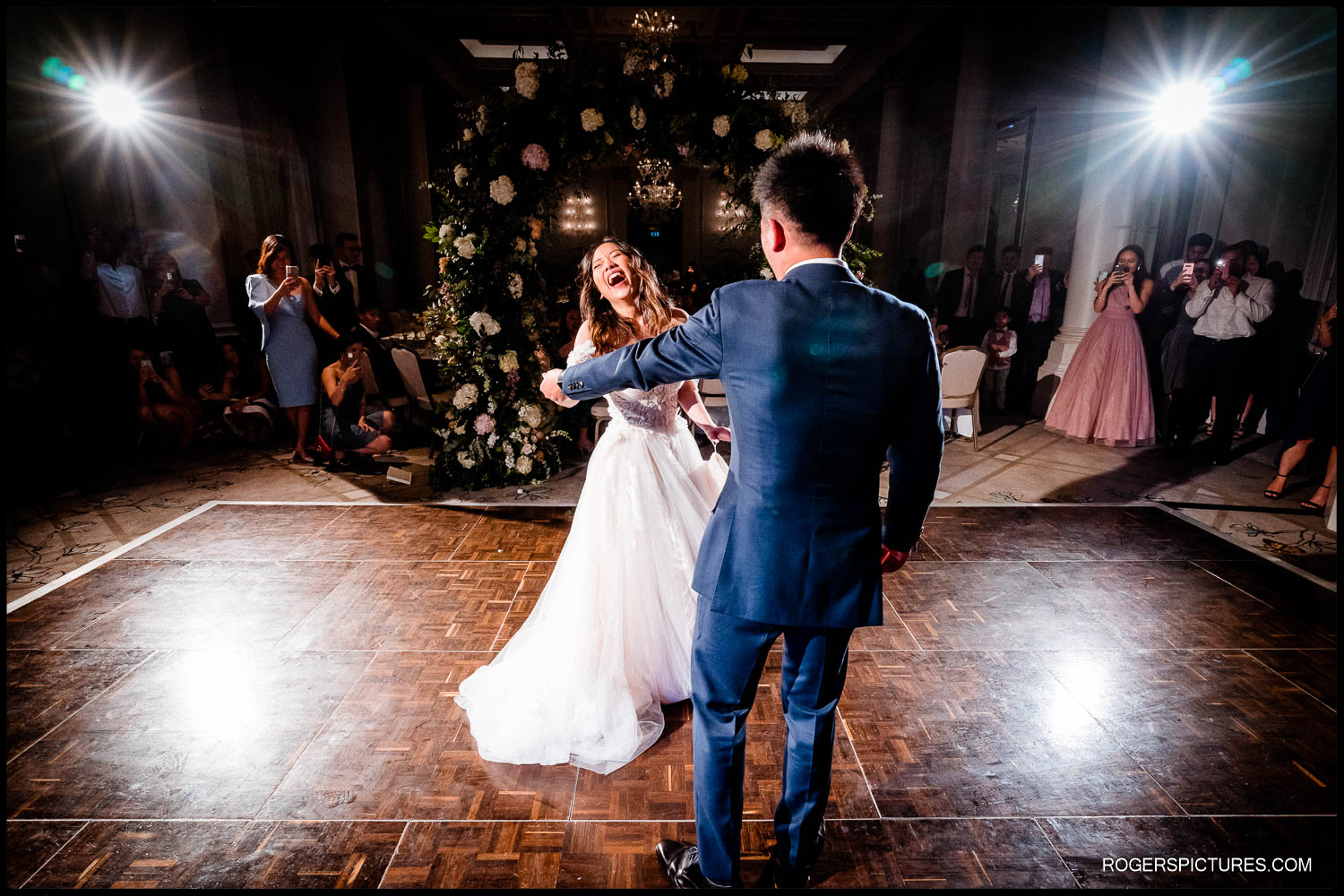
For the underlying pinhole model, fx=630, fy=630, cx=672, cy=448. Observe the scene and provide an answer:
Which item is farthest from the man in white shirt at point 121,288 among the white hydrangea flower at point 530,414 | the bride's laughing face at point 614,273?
the bride's laughing face at point 614,273

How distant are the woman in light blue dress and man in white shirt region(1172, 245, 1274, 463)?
8146mm

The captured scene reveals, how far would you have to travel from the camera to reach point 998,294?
27.0 feet

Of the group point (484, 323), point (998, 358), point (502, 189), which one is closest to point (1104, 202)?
point (998, 358)

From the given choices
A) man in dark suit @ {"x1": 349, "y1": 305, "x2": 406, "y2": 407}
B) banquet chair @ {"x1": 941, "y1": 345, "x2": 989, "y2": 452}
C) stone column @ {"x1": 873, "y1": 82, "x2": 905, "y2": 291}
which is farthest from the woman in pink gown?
man in dark suit @ {"x1": 349, "y1": 305, "x2": 406, "y2": 407}

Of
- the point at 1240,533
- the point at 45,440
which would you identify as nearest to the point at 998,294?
the point at 1240,533

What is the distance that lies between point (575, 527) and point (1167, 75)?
8.80 metres

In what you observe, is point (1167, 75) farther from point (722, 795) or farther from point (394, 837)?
point (394, 837)

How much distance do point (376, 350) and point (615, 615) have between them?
176 inches

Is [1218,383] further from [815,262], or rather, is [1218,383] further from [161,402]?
[161,402]

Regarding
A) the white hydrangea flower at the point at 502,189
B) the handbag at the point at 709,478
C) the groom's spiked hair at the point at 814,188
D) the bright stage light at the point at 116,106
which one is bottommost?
the handbag at the point at 709,478

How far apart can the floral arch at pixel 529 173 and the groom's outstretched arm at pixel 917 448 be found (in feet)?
12.1

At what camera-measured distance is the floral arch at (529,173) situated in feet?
14.6

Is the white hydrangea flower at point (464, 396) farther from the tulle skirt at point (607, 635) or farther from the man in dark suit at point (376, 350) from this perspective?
the tulle skirt at point (607, 635)

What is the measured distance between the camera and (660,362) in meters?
1.46
